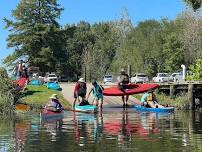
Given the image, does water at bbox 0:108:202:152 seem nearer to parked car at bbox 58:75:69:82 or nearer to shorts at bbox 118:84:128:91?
A: shorts at bbox 118:84:128:91

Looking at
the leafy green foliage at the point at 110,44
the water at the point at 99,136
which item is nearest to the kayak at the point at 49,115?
the water at the point at 99,136

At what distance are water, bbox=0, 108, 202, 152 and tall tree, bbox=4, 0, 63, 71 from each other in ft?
236

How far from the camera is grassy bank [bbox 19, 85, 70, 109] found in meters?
41.6

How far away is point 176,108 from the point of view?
1628 inches

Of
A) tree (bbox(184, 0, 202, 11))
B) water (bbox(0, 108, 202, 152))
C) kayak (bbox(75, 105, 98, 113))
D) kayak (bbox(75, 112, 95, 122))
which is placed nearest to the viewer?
water (bbox(0, 108, 202, 152))

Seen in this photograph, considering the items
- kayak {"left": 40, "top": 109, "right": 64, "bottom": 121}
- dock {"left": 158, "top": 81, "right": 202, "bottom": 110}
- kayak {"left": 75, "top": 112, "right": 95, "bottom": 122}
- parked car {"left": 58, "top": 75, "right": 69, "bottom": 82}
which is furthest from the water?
parked car {"left": 58, "top": 75, "right": 69, "bottom": 82}

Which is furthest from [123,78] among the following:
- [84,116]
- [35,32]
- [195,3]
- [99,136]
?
[35,32]

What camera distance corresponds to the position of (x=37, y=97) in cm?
4503

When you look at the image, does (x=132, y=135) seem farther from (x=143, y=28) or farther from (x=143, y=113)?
(x=143, y=28)

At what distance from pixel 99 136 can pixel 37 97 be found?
2418cm

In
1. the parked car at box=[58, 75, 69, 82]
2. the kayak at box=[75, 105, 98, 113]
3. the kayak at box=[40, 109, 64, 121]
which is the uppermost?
the parked car at box=[58, 75, 69, 82]

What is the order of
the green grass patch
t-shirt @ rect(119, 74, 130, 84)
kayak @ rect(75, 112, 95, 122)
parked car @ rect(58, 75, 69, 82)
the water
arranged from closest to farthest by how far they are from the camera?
the water
kayak @ rect(75, 112, 95, 122)
t-shirt @ rect(119, 74, 130, 84)
the green grass patch
parked car @ rect(58, 75, 69, 82)

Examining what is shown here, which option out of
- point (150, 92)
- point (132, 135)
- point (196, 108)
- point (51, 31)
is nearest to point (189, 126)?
point (132, 135)

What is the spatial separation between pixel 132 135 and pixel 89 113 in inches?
524
